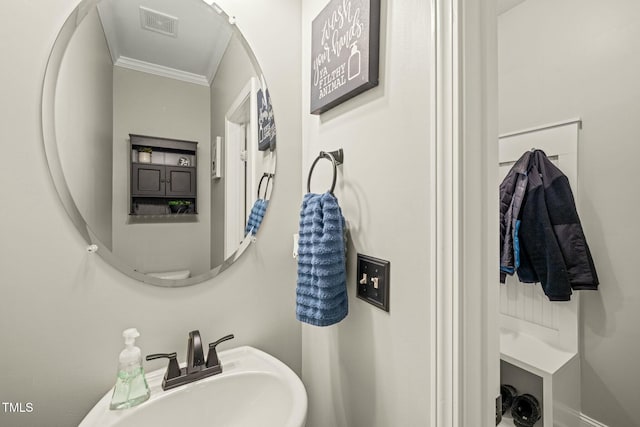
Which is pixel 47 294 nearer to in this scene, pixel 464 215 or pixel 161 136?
pixel 161 136

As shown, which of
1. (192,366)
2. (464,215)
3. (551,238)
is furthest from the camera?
(551,238)

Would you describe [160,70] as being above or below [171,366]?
above

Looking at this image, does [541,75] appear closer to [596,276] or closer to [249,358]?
[596,276]

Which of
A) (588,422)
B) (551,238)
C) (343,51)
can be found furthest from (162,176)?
(588,422)

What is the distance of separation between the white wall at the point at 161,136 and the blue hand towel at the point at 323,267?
36 cm

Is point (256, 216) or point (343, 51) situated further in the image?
point (256, 216)

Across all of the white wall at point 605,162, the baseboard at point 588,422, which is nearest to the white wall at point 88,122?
the white wall at point 605,162

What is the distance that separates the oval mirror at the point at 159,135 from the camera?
0.74 meters

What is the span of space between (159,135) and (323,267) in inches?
26.0

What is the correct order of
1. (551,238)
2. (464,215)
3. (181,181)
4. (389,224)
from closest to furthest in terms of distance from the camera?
(464,215)
(389,224)
(181,181)
(551,238)

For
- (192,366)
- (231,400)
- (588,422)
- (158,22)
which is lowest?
(588,422)

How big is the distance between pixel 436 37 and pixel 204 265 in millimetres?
895

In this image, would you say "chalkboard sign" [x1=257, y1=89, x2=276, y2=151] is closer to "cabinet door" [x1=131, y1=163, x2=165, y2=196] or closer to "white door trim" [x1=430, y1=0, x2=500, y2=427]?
"cabinet door" [x1=131, y1=163, x2=165, y2=196]

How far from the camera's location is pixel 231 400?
803 millimetres
